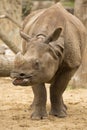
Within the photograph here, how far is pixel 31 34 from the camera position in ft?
21.6

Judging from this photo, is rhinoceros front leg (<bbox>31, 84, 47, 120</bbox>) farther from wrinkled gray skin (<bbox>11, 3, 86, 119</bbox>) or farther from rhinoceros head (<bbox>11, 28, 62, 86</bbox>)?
rhinoceros head (<bbox>11, 28, 62, 86</bbox>)

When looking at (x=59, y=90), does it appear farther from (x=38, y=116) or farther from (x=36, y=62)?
(x=36, y=62)

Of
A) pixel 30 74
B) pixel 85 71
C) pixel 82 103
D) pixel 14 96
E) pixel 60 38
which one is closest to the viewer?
pixel 30 74

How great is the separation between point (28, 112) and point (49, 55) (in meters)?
1.33

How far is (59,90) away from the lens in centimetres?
695

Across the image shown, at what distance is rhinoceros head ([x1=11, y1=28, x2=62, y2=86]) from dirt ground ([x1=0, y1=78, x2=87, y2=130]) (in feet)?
1.93

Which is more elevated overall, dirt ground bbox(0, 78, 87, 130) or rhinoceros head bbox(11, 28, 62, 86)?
rhinoceros head bbox(11, 28, 62, 86)

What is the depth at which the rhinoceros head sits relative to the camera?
5.94 metres

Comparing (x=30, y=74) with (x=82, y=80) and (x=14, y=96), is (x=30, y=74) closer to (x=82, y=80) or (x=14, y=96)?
(x=14, y=96)

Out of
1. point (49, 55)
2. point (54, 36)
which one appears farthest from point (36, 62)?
point (54, 36)

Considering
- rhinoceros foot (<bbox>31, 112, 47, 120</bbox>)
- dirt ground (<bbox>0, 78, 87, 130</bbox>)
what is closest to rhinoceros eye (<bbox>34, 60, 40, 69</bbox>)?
dirt ground (<bbox>0, 78, 87, 130</bbox>)

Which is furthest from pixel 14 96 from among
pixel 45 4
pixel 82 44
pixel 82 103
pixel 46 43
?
pixel 45 4

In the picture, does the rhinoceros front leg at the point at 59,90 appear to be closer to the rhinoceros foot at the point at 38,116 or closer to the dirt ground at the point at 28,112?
the dirt ground at the point at 28,112

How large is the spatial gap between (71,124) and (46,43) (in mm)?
1048
